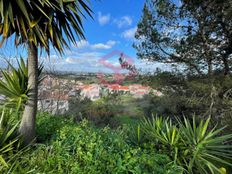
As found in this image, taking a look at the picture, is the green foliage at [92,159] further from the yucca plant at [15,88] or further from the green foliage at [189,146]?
the yucca plant at [15,88]

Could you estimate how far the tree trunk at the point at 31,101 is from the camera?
505 cm

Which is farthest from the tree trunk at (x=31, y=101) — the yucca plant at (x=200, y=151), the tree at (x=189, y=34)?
the tree at (x=189, y=34)

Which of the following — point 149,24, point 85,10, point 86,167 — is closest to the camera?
point 86,167

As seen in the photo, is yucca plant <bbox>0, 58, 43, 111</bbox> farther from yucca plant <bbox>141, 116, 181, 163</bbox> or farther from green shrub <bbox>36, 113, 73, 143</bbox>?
yucca plant <bbox>141, 116, 181, 163</bbox>

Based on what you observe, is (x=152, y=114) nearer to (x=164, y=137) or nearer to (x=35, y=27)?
(x=164, y=137)

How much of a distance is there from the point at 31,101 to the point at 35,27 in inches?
61.8

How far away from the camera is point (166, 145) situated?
4.62 m

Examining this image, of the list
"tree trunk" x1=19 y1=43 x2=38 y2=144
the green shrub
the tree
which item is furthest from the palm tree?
the tree

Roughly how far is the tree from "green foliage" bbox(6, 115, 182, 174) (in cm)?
544

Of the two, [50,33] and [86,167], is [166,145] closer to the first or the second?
[86,167]

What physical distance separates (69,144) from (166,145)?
185cm

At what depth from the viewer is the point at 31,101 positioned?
5.12m

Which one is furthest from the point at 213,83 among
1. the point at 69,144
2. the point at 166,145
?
the point at 69,144

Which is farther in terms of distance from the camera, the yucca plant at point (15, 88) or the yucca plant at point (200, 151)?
the yucca plant at point (15, 88)
